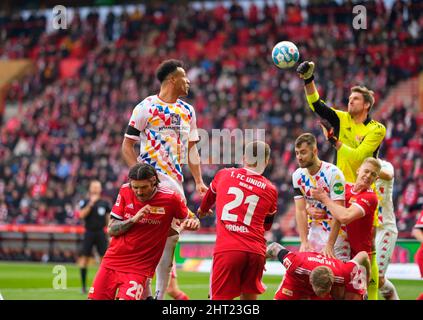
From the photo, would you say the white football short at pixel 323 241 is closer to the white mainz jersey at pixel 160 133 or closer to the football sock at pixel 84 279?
the white mainz jersey at pixel 160 133

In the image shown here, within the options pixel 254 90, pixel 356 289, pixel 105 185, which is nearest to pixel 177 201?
pixel 356 289

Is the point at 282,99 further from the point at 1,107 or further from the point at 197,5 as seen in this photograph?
the point at 1,107

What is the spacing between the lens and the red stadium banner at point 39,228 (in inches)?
1072

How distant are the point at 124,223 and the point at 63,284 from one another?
9772 millimetres

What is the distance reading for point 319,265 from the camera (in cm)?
955

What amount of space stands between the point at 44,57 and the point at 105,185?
1210 centimetres

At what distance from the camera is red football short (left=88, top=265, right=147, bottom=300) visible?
9.04 meters

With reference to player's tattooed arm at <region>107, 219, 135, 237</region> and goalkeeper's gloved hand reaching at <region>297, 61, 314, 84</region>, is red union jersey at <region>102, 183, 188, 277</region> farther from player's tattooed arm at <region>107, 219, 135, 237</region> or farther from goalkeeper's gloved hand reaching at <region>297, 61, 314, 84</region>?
goalkeeper's gloved hand reaching at <region>297, 61, 314, 84</region>

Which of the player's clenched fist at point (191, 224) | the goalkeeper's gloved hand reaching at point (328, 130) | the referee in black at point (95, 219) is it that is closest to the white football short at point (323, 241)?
the goalkeeper's gloved hand reaching at point (328, 130)

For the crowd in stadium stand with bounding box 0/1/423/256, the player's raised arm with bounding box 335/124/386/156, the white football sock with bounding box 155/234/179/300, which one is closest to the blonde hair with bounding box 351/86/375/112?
the player's raised arm with bounding box 335/124/386/156

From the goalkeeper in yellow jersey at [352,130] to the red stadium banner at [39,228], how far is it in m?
16.9

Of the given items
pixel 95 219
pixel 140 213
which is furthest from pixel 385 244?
pixel 95 219

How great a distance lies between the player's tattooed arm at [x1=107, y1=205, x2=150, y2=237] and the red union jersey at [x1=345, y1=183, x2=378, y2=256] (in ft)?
7.96

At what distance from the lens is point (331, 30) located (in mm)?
31641
